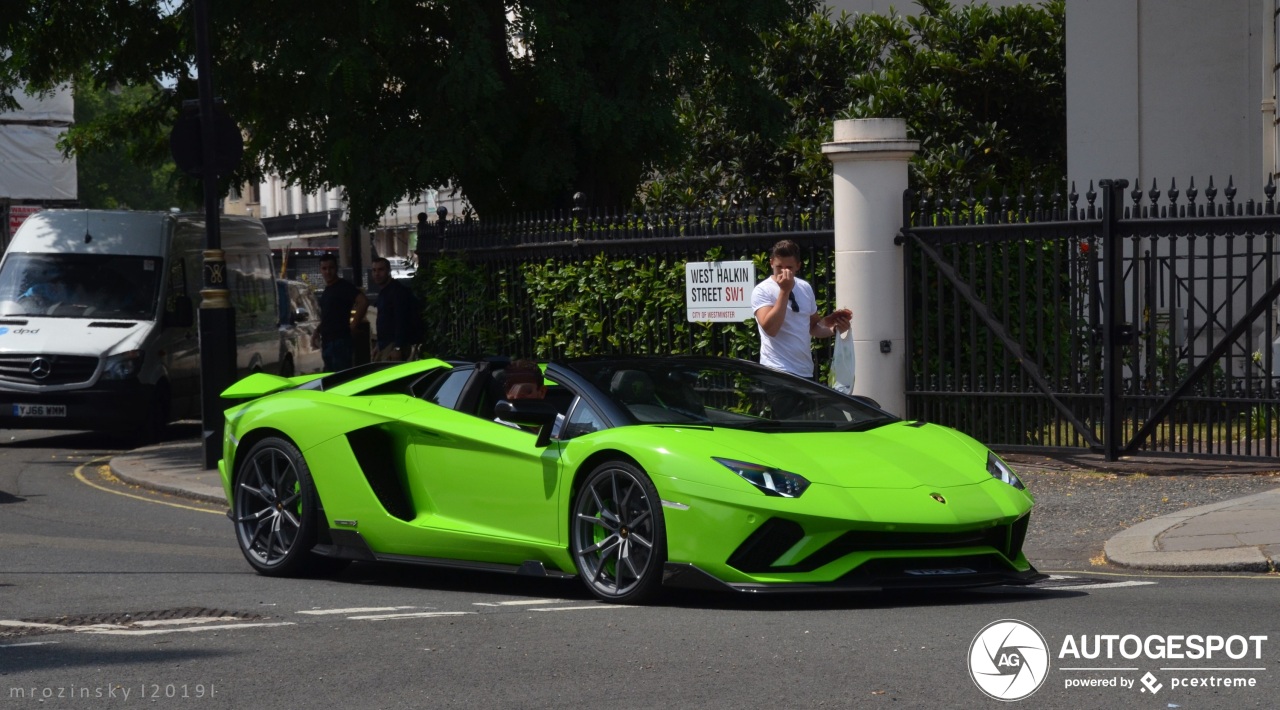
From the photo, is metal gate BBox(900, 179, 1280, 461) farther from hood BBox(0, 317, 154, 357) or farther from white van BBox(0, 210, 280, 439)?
hood BBox(0, 317, 154, 357)

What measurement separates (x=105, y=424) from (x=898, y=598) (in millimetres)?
11977

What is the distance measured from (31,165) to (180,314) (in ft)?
89.4

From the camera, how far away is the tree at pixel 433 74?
16531 millimetres

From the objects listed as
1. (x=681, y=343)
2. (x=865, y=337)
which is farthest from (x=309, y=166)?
(x=865, y=337)

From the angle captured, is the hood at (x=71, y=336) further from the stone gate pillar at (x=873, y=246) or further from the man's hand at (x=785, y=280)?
the man's hand at (x=785, y=280)

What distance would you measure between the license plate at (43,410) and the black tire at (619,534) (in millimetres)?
11138

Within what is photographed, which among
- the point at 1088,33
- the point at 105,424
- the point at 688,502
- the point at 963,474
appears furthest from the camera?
the point at 1088,33

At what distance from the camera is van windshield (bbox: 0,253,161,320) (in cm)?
1841

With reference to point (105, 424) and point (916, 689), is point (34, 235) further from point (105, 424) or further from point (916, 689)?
point (916, 689)

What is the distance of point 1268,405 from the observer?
12.1m

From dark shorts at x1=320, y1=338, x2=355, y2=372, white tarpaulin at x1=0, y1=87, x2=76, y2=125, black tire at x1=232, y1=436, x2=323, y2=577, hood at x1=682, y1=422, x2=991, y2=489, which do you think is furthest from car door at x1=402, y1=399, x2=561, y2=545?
white tarpaulin at x1=0, y1=87, x2=76, y2=125

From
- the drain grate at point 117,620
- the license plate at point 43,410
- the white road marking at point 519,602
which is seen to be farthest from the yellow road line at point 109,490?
the white road marking at point 519,602

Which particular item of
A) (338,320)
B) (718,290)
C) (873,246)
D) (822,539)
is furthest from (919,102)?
(822,539)

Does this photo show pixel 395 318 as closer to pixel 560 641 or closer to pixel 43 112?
pixel 560 641
